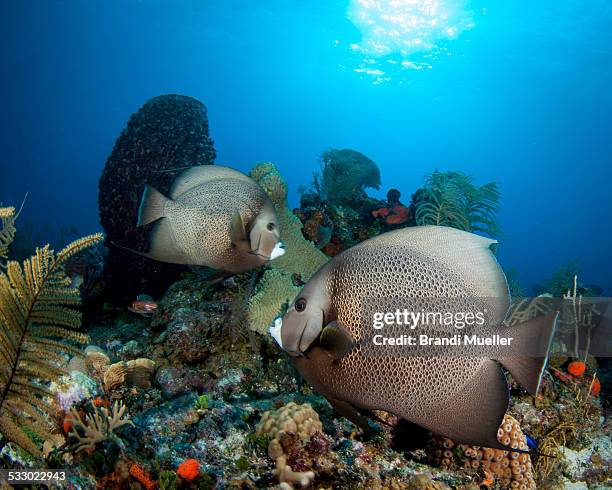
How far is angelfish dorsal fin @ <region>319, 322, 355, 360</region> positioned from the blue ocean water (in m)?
26.6

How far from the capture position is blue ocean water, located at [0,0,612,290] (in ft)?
149

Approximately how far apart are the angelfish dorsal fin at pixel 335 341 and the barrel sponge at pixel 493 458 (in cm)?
187

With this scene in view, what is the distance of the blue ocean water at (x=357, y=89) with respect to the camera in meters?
45.5

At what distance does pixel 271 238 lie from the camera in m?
2.47

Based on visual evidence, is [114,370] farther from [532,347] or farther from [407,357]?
[532,347]

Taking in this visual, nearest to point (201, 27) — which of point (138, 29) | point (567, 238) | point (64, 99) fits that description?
point (138, 29)

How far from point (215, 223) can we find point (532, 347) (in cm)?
196

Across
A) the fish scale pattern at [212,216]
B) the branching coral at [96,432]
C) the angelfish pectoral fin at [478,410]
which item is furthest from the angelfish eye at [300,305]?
the branching coral at [96,432]

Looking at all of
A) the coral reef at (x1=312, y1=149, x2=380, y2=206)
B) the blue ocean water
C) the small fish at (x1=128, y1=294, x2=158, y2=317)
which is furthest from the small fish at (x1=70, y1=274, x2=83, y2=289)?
the blue ocean water

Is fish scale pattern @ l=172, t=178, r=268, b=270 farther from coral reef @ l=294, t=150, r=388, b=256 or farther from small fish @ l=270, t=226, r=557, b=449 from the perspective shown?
coral reef @ l=294, t=150, r=388, b=256

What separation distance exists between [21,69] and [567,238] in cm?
14503

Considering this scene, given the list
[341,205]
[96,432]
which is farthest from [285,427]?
[341,205]

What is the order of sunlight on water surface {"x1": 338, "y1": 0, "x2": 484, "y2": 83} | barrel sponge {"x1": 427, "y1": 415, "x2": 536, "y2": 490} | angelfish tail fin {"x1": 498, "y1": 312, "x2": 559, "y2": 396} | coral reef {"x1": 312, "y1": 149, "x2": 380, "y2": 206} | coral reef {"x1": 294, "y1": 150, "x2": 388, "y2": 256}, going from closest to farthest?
angelfish tail fin {"x1": 498, "y1": 312, "x2": 559, "y2": 396} → barrel sponge {"x1": 427, "y1": 415, "x2": 536, "y2": 490} → coral reef {"x1": 294, "y1": 150, "x2": 388, "y2": 256} → coral reef {"x1": 312, "y1": 149, "x2": 380, "y2": 206} → sunlight on water surface {"x1": 338, "y1": 0, "x2": 484, "y2": 83}

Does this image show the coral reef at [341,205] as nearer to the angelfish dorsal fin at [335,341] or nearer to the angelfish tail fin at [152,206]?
the angelfish tail fin at [152,206]
